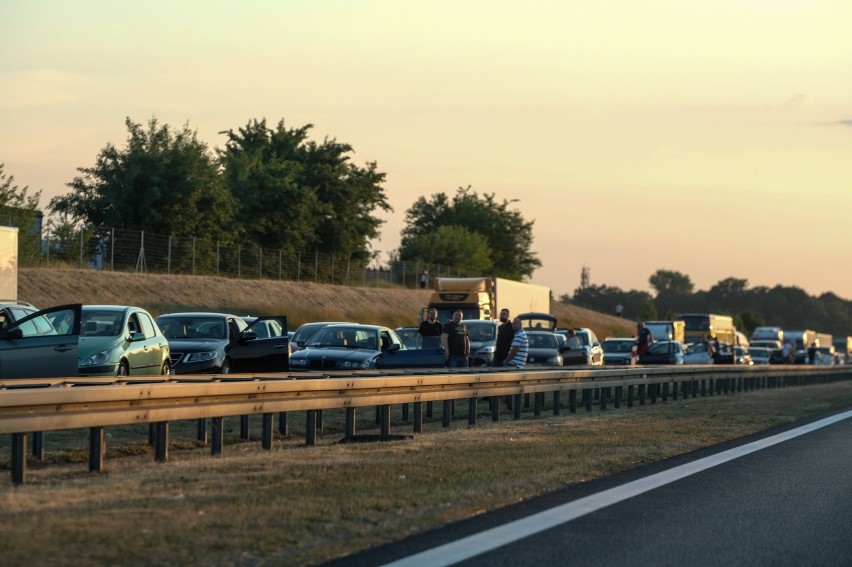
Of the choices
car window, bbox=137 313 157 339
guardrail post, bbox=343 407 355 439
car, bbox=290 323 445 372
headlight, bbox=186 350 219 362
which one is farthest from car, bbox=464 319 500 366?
guardrail post, bbox=343 407 355 439

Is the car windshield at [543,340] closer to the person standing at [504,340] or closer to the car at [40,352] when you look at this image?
the person standing at [504,340]

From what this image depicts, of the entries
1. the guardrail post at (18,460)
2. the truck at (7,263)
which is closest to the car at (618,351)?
the truck at (7,263)

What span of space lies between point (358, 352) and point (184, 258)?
1745 inches

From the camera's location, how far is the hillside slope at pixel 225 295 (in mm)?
59125

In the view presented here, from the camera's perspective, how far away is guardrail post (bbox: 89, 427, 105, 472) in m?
12.2

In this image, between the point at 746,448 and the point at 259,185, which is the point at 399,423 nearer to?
the point at 746,448

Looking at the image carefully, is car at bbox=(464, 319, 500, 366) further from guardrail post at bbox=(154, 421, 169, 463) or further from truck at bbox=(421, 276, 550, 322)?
guardrail post at bbox=(154, 421, 169, 463)

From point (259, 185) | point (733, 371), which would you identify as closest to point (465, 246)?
point (259, 185)

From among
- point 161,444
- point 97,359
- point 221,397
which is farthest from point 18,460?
point 97,359

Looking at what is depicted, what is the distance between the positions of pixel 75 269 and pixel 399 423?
42728 mm

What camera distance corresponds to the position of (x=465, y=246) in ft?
422

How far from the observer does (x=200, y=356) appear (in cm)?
2514

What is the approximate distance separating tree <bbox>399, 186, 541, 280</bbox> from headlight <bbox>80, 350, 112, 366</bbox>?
372ft

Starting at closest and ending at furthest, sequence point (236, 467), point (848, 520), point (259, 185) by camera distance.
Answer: point (848, 520)
point (236, 467)
point (259, 185)
